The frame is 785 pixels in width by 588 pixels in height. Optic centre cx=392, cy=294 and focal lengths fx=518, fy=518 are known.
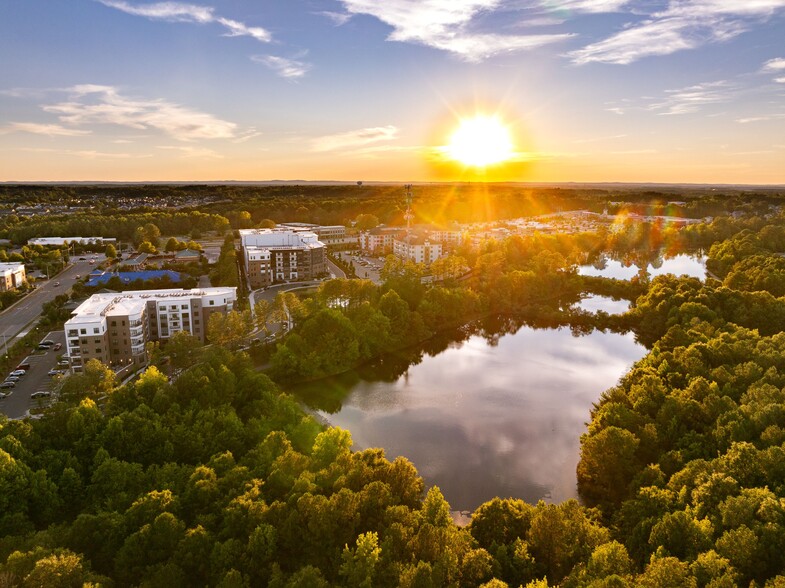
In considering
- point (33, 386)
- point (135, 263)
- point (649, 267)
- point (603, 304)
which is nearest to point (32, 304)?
point (135, 263)

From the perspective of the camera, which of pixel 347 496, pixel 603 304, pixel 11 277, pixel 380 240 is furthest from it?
pixel 380 240

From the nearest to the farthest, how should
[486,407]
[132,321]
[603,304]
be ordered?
[486,407]
[132,321]
[603,304]

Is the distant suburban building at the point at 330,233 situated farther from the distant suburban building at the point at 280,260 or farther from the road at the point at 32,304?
the road at the point at 32,304

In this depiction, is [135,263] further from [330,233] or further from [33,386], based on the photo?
[330,233]

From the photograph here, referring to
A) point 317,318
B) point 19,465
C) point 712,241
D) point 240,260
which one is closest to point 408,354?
point 317,318

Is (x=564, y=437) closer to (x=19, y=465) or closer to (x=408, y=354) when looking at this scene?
(x=408, y=354)

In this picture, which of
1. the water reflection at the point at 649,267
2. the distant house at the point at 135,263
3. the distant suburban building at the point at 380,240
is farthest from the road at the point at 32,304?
the water reflection at the point at 649,267
